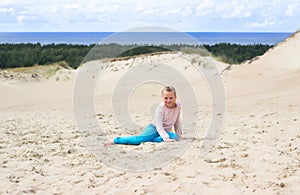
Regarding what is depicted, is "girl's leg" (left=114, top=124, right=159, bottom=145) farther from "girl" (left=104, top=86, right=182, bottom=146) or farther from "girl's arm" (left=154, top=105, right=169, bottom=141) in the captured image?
"girl's arm" (left=154, top=105, right=169, bottom=141)

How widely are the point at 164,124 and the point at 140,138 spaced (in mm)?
462

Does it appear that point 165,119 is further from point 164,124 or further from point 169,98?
point 169,98

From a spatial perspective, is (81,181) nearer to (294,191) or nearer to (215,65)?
(294,191)

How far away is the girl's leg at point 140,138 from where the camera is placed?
5.81 meters

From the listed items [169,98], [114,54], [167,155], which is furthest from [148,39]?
[167,155]

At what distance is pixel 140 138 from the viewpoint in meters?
5.86

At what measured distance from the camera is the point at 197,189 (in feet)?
12.0

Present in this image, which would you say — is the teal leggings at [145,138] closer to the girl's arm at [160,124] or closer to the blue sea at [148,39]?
the girl's arm at [160,124]

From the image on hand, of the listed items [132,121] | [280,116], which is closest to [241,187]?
[280,116]

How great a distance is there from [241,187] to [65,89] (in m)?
14.7

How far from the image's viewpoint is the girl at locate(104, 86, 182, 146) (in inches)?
229

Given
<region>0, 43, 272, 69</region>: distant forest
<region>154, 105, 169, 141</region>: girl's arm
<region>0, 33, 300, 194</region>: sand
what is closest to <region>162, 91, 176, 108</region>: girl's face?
<region>154, 105, 169, 141</region>: girl's arm

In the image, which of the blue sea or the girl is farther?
the blue sea

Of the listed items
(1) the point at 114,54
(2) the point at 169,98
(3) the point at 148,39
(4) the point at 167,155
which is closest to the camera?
(4) the point at 167,155
